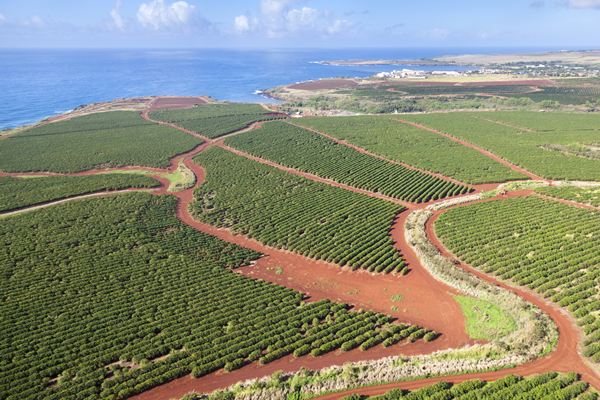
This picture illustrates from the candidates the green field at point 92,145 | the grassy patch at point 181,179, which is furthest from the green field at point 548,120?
the green field at point 92,145

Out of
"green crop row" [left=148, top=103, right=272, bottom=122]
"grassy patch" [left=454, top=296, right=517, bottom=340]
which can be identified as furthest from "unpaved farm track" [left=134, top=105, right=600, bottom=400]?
"green crop row" [left=148, top=103, right=272, bottom=122]

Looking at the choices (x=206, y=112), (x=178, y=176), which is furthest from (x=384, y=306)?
(x=206, y=112)

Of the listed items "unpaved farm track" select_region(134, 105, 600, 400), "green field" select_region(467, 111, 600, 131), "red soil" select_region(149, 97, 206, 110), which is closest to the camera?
"unpaved farm track" select_region(134, 105, 600, 400)

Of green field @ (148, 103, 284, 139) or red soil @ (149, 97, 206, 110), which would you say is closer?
green field @ (148, 103, 284, 139)

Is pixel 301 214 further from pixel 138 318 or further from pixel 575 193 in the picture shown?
pixel 575 193

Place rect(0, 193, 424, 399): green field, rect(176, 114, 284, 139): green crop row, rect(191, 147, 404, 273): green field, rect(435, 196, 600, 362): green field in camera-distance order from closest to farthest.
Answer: rect(0, 193, 424, 399): green field
rect(435, 196, 600, 362): green field
rect(191, 147, 404, 273): green field
rect(176, 114, 284, 139): green crop row

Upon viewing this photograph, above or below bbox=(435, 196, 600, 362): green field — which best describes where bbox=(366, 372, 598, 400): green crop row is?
below

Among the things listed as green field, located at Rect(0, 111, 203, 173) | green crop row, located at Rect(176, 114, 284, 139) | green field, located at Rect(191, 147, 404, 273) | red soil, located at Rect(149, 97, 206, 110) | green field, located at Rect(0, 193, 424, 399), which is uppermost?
red soil, located at Rect(149, 97, 206, 110)

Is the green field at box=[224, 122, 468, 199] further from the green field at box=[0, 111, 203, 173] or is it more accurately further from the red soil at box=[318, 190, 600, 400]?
the red soil at box=[318, 190, 600, 400]

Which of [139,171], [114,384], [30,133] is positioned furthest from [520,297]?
[30,133]
